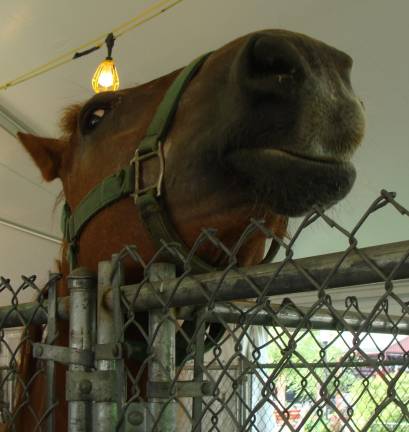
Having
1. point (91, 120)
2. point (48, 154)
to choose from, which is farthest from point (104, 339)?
point (48, 154)

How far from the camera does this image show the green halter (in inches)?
36.8

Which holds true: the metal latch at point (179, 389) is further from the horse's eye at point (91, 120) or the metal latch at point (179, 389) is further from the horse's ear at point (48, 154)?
the horse's ear at point (48, 154)

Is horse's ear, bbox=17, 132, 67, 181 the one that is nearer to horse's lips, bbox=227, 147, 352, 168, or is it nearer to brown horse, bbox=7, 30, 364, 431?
brown horse, bbox=7, 30, 364, 431

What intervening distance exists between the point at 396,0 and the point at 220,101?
2048 mm

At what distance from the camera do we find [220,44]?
9.95 feet

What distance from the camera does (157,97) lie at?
1116 millimetres

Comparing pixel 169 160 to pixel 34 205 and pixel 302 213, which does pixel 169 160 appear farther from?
pixel 34 205

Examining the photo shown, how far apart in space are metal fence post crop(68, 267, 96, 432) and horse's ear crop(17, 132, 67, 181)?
0.63 meters

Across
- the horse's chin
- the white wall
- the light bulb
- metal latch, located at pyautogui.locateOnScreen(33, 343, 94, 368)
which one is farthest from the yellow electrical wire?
metal latch, located at pyautogui.locateOnScreen(33, 343, 94, 368)

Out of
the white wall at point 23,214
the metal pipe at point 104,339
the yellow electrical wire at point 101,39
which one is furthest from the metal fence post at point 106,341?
the white wall at point 23,214

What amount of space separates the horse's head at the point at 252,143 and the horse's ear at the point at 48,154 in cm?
34

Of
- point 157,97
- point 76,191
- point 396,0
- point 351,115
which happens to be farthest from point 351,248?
point 396,0

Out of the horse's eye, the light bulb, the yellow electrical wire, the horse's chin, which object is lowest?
the horse's chin

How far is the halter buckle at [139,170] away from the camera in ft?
3.07
